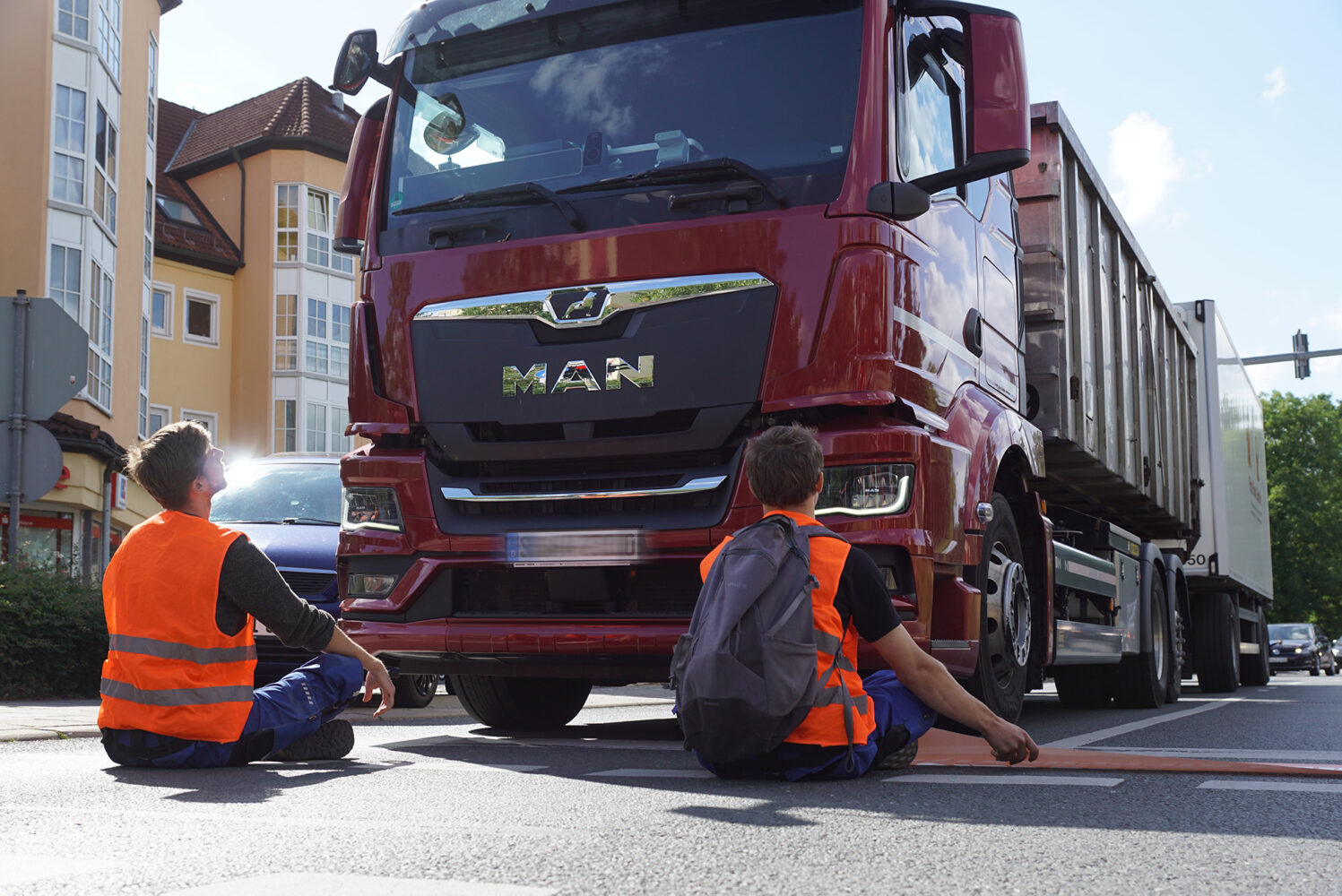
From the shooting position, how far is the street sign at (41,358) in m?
8.95

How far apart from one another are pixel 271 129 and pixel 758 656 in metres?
37.8

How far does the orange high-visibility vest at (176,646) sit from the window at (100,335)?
67.9 ft

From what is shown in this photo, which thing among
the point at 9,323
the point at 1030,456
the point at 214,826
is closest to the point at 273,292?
the point at 9,323

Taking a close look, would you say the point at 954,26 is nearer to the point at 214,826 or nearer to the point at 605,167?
the point at 605,167

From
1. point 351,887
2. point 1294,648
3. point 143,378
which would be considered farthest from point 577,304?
point 1294,648

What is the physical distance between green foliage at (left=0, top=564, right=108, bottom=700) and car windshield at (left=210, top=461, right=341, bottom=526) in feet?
4.74

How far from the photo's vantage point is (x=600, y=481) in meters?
5.89

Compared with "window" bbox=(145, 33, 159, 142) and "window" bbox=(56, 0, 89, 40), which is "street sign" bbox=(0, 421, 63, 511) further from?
"window" bbox=(145, 33, 159, 142)

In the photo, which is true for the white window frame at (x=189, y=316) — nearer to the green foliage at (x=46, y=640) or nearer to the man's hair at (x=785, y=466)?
the green foliage at (x=46, y=640)

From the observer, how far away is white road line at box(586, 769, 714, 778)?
194 inches

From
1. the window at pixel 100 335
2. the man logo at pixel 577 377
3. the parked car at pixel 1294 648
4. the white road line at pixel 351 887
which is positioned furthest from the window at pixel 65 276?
the parked car at pixel 1294 648

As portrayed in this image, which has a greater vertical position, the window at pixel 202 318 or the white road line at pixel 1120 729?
the window at pixel 202 318

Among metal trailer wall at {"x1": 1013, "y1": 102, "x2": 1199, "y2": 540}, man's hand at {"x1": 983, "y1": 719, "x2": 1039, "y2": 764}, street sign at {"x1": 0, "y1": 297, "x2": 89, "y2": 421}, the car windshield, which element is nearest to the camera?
man's hand at {"x1": 983, "y1": 719, "x2": 1039, "y2": 764}

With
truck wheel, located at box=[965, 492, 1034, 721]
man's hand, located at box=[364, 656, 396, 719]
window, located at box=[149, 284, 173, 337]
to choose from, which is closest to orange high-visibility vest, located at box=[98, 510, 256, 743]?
man's hand, located at box=[364, 656, 396, 719]
